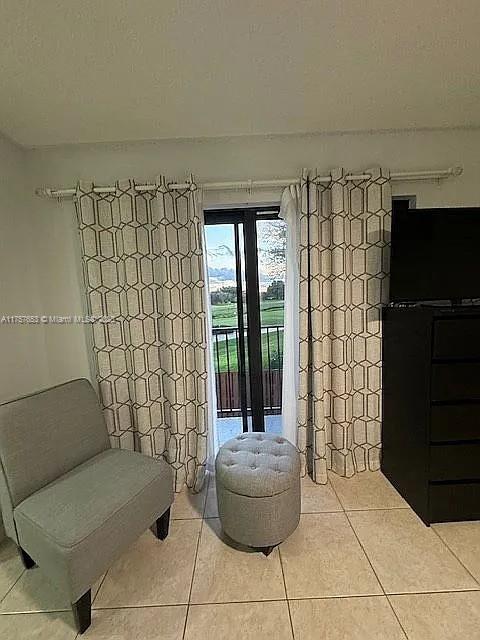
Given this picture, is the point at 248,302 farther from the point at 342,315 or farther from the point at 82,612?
the point at 82,612

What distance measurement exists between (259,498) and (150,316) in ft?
4.33

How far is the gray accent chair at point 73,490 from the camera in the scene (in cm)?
138

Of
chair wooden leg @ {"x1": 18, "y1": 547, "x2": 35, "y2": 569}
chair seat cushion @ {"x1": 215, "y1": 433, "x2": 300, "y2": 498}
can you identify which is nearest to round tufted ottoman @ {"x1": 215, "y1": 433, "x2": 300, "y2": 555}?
chair seat cushion @ {"x1": 215, "y1": 433, "x2": 300, "y2": 498}

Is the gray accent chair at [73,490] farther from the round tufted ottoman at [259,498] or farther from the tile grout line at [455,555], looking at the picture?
the tile grout line at [455,555]

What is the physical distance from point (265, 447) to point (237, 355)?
81cm

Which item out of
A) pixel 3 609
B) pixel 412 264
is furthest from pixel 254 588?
pixel 412 264

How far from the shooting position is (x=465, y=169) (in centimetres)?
229

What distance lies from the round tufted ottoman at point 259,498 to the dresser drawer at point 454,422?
31.7 inches

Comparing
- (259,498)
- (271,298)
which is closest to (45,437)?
(259,498)

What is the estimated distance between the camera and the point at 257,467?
1797 millimetres

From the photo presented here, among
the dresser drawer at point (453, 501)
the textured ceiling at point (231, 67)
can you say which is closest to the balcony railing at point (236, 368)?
the dresser drawer at point (453, 501)

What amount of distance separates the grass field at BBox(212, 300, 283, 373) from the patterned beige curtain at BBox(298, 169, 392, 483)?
0.35 meters

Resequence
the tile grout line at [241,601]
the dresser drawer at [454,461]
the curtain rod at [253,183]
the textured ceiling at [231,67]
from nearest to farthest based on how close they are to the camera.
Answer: the textured ceiling at [231,67] < the tile grout line at [241,601] < the dresser drawer at [454,461] < the curtain rod at [253,183]

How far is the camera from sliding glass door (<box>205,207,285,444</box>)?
8.16 feet
